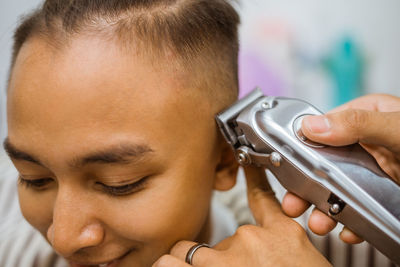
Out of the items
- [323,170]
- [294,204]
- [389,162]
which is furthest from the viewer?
[389,162]

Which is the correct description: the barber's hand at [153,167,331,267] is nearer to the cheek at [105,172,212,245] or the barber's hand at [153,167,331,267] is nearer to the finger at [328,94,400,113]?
the cheek at [105,172,212,245]

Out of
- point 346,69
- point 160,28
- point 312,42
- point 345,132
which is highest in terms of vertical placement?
point 160,28

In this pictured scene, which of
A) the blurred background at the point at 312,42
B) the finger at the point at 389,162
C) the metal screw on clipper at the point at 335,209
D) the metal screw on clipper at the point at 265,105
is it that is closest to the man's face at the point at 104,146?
the metal screw on clipper at the point at 265,105

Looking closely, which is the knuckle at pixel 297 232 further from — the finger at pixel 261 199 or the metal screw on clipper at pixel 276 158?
the metal screw on clipper at pixel 276 158

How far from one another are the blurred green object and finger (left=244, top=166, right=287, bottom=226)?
3.18 ft

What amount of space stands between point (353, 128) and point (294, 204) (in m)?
0.16

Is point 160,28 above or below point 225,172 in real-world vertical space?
above

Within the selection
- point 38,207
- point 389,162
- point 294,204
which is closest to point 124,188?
point 38,207

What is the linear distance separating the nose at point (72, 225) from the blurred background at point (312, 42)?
1.09 m

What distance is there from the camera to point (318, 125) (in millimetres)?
A: 578

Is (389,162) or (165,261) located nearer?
(165,261)

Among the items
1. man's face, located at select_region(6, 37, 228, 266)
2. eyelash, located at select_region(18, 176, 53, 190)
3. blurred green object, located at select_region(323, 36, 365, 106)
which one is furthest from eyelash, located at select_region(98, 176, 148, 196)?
blurred green object, located at select_region(323, 36, 365, 106)

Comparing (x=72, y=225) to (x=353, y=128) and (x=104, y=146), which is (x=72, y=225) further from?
(x=353, y=128)

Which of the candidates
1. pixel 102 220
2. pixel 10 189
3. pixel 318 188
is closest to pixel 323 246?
pixel 318 188
